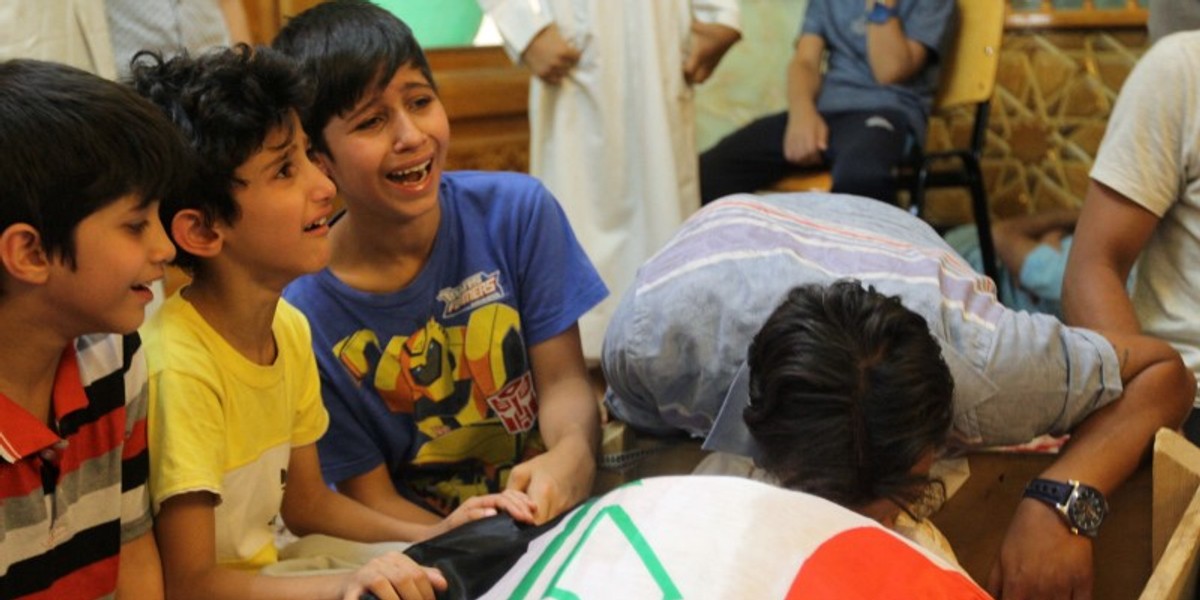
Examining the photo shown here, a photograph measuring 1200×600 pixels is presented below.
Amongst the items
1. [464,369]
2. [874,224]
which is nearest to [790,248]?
[874,224]

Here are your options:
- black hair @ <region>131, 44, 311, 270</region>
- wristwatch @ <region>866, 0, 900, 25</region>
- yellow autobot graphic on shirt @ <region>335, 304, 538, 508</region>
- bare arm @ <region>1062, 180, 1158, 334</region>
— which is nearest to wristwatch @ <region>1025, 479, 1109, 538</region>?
bare arm @ <region>1062, 180, 1158, 334</region>

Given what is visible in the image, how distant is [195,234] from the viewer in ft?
4.22

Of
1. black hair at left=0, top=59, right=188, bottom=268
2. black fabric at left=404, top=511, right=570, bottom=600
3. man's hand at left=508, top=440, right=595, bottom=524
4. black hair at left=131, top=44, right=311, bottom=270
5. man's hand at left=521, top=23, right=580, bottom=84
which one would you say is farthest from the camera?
man's hand at left=521, top=23, right=580, bottom=84

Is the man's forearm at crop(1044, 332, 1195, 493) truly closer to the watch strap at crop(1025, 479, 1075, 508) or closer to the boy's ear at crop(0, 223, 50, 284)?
the watch strap at crop(1025, 479, 1075, 508)

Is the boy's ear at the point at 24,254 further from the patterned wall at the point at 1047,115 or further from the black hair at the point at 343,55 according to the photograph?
the patterned wall at the point at 1047,115

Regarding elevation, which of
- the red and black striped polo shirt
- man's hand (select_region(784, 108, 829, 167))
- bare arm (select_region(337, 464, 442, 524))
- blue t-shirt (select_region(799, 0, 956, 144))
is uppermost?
the red and black striped polo shirt

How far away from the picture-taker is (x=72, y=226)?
104 cm

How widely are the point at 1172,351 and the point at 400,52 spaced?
94 centimetres

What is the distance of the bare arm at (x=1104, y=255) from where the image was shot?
Result: 1.73 m

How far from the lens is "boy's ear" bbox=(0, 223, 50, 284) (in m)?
1.01

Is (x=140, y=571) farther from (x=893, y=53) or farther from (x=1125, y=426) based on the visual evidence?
(x=893, y=53)

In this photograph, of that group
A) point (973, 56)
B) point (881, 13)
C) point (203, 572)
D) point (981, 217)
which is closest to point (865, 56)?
point (881, 13)

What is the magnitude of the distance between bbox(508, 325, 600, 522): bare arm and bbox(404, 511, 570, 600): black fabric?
4.0 inches

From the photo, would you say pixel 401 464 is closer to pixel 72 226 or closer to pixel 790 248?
pixel 790 248
